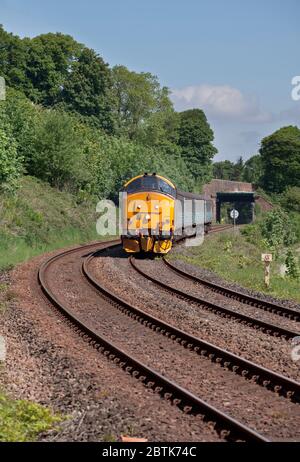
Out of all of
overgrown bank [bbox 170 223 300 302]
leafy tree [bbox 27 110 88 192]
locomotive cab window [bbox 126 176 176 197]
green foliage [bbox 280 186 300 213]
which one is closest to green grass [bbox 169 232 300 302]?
overgrown bank [bbox 170 223 300 302]

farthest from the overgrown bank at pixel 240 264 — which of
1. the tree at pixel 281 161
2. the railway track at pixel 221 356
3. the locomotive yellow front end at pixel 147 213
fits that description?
the tree at pixel 281 161

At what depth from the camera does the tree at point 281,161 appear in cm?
9438

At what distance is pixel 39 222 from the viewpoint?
31.4 m

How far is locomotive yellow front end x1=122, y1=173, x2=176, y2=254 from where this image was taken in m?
23.7

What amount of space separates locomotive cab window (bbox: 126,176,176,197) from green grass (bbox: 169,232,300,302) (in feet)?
10.7

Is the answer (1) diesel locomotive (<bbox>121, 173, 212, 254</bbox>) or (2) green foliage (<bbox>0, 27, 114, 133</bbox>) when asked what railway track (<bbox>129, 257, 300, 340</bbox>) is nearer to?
(1) diesel locomotive (<bbox>121, 173, 212, 254</bbox>)

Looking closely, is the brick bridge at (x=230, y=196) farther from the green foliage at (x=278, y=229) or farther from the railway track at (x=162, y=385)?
the railway track at (x=162, y=385)

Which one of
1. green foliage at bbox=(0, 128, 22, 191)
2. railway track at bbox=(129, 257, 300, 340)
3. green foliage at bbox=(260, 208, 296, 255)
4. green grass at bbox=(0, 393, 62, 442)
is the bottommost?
green grass at bbox=(0, 393, 62, 442)

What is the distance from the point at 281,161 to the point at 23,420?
3591 inches

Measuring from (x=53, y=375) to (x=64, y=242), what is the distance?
2326 centimetres

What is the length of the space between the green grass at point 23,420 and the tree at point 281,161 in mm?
87821

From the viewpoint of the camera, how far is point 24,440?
7.07 m

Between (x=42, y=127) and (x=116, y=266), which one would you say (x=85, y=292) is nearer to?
(x=116, y=266)

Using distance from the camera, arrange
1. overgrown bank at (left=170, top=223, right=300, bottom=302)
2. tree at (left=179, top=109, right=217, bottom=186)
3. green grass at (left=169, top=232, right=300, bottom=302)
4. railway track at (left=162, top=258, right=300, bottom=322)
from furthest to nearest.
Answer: tree at (left=179, top=109, right=217, bottom=186), overgrown bank at (left=170, top=223, right=300, bottom=302), green grass at (left=169, top=232, right=300, bottom=302), railway track at (left=162, top=258, right=300, bottom=322)
